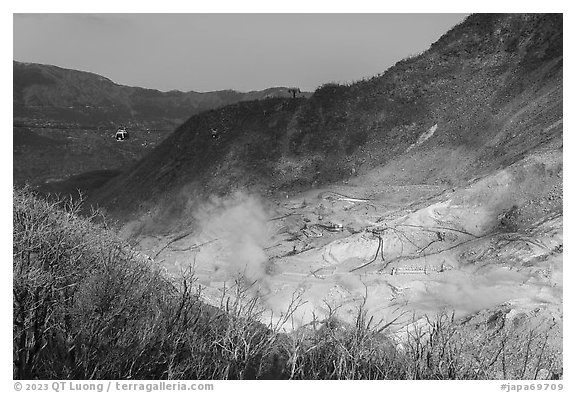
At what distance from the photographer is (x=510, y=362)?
12.2m

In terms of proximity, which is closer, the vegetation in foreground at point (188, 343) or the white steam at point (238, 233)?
the vegetation in foreground at point (188, 343)

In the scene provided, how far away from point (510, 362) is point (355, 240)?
27.7 feet

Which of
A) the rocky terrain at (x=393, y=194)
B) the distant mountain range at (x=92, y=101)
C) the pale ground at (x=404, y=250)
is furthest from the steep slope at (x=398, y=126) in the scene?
the distant mountain range at (x=92, y=101)

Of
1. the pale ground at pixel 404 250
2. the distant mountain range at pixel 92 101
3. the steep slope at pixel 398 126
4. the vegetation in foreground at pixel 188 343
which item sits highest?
the distant mountain range at pixel 92 101

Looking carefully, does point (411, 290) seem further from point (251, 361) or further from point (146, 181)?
point (146, 181)

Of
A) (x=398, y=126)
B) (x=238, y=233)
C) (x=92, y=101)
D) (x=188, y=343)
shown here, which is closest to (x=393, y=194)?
(x=398, y=126)

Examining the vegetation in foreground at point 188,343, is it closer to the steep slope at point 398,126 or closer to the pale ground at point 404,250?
the pale ground at point 404,250

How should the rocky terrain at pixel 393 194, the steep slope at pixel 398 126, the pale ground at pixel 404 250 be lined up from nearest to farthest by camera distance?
the pale ground at pixel 404 250 < the rocky terrain at pixel 393 194 < the steep slope at pixel 398 126

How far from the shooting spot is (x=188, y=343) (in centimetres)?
1351

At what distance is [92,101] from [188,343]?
6056cm

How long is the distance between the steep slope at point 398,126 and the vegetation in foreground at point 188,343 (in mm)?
12286

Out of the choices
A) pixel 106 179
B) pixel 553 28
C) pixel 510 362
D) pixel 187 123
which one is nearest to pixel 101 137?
pixel 106 179

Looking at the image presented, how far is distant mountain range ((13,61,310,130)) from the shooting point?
6250 cm

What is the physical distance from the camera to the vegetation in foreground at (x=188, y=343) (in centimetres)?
1180
